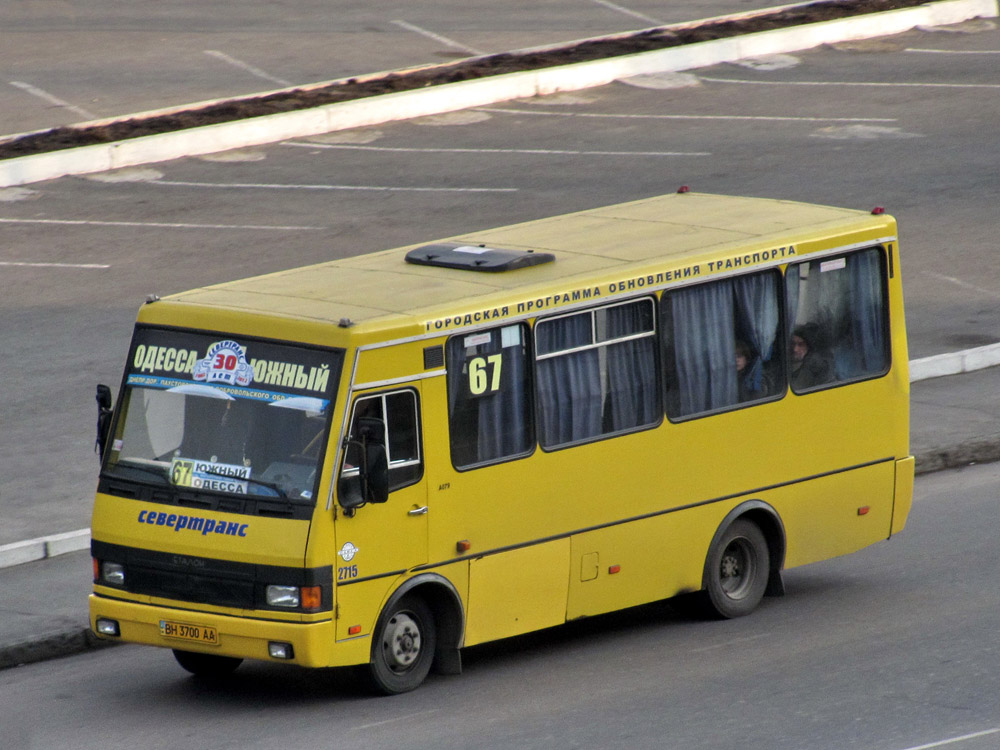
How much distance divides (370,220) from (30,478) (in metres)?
8.26

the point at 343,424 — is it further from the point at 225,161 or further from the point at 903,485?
the point at 225,161

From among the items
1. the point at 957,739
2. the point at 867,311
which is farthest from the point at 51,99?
the point at 957,739

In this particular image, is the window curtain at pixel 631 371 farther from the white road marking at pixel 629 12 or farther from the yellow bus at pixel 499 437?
the white road marking at pixel 629 12

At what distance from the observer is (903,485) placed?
13.3 meters

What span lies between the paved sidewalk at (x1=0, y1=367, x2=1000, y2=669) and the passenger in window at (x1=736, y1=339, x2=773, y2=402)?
161 inches

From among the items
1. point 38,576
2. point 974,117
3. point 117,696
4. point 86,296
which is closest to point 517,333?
point 117,696

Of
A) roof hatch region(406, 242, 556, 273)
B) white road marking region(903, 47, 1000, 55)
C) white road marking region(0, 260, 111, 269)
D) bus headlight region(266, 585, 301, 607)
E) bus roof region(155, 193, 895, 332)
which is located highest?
white road marking region(903, 47, 1000, 55)

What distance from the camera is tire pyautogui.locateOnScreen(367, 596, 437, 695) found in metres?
10.6

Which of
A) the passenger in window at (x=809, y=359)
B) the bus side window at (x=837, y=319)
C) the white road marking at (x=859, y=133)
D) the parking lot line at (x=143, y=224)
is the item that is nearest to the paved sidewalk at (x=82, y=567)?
the bus side window at (x=837, y=319)

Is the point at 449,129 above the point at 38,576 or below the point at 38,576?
above

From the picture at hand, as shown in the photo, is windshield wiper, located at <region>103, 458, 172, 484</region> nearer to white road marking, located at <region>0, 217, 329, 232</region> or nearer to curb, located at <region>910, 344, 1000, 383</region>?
curb, located at <region>910, 344, 1000, 383</region>

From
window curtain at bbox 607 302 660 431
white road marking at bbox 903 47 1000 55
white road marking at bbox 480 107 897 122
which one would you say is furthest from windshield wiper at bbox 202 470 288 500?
white road marking at bbox 903 47 1000 55

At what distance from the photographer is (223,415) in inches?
416

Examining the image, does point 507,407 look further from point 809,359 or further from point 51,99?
point 51,99
